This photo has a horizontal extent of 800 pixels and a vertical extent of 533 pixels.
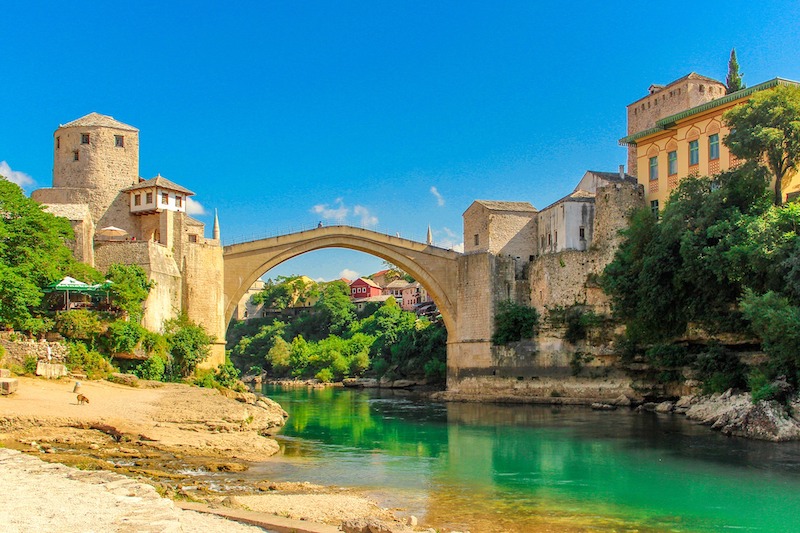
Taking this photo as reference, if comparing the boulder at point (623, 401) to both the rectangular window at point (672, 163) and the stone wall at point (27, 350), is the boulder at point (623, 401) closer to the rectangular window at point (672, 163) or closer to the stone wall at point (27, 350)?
the rectangular window at point (672, 163)

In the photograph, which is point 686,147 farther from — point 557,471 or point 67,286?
point 67,286

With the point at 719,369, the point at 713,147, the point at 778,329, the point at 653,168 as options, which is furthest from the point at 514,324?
the point at 778,329

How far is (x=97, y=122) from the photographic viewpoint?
3128 cm

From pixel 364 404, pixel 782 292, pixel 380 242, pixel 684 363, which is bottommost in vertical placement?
pixel 364 404

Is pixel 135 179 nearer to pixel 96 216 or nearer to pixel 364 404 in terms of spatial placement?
pixel 96 216

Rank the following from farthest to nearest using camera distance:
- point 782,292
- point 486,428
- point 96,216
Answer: point 96,216, point 486,428, point 782,292

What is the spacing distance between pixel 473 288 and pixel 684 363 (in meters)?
11.8

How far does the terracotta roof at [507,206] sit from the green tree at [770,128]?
13.6 meters

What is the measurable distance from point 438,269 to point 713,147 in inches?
576

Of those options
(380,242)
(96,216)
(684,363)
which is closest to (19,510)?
(96,216)

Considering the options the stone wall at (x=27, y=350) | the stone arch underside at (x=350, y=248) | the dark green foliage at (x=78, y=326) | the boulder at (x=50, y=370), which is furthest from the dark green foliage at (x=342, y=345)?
the boulder at (x=50, y=370)

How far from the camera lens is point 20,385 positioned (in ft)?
59.6

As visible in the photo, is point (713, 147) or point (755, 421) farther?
point (713, 147)

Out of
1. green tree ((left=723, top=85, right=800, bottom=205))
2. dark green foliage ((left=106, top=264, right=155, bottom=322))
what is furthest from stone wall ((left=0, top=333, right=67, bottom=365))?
green tree ((left=723, top=85, right=800, bottom=205))
